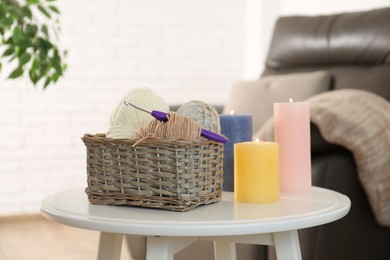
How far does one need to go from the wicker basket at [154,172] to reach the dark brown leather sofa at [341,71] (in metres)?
0.60

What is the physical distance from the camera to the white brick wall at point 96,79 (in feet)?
10.8

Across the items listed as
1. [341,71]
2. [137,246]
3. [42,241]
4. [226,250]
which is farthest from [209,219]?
[42,241]

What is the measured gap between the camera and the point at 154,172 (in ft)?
3.25

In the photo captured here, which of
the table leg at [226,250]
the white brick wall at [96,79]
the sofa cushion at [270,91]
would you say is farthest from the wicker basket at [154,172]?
the white brick wall at [96,79]

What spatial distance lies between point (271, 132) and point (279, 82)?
0.75 m

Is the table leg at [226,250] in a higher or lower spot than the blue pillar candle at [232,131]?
lower

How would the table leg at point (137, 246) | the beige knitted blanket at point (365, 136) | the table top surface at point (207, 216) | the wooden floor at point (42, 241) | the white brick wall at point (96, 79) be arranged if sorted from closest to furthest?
1. the table top surface at point (207, 216)
2. the beige knitted blanket at point (365, 136)
3. the table leg at point (137, 246)
4. the wooden floor at point (42, 241)
5. the white brick wall at point (96, 79)

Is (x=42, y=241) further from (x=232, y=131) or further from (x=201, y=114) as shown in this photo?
(x=201, y=114)

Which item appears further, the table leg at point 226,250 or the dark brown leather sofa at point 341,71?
the dark brown leather sofa at point 341,71

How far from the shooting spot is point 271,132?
1.65 metres

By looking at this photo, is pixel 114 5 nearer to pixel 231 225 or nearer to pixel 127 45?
pixel 127 45

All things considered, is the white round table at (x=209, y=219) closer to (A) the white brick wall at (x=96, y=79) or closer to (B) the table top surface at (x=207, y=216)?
(B) the table top surface at (x=207, y=216)

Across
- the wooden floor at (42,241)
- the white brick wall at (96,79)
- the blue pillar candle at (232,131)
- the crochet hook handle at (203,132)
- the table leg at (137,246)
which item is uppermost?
the crochet hook handle at (203,132)

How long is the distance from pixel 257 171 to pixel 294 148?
0.16 metres
